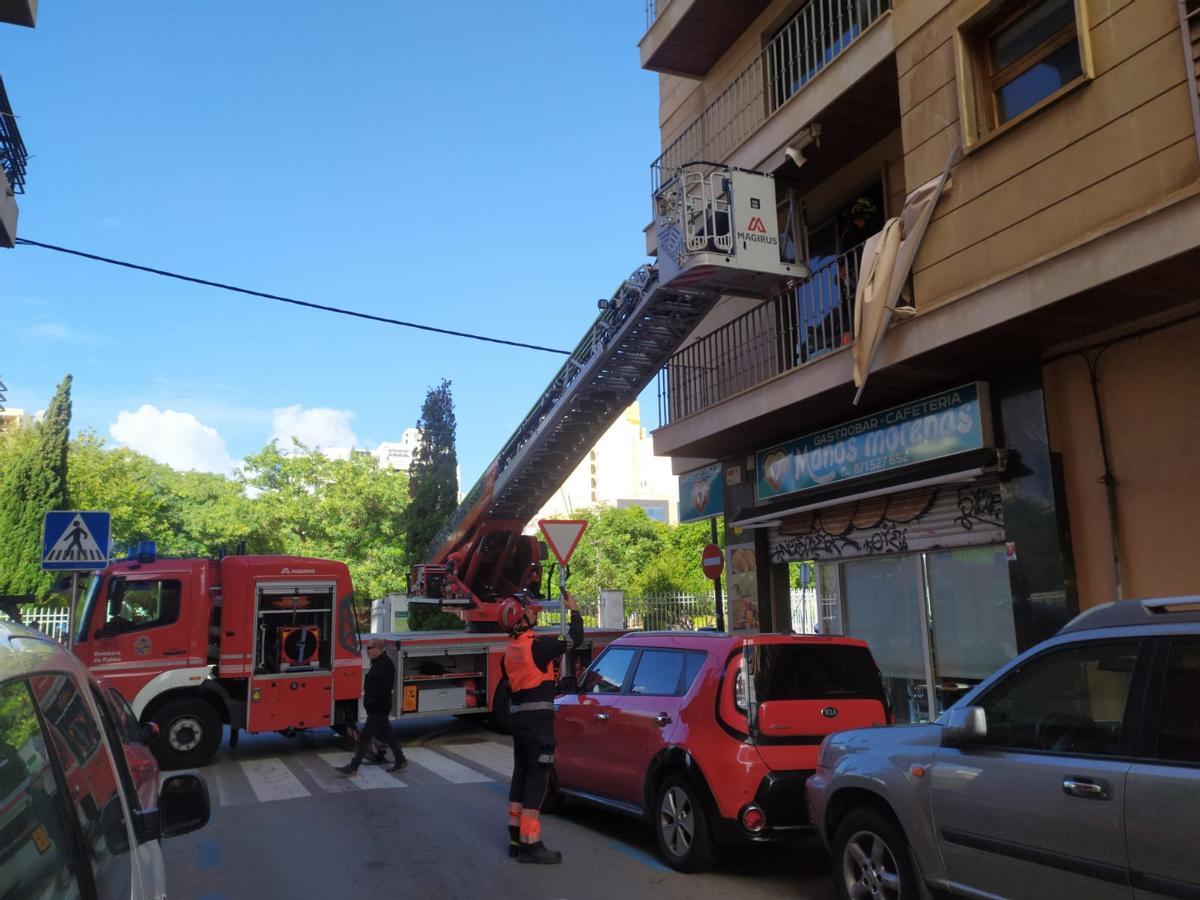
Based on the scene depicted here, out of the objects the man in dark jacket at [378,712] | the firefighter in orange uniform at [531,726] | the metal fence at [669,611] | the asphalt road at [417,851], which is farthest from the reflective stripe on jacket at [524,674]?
the metal fence at [669,611]

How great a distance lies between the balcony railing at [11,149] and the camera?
1070cm

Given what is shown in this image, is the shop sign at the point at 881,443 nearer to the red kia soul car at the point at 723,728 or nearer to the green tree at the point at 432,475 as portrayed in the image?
the red kia soul car at the point at 723,728

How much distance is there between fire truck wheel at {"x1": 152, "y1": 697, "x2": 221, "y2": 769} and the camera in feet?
37.1

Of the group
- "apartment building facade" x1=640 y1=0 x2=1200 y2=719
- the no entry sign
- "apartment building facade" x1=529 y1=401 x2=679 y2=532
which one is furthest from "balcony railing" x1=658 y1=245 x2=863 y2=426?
"apartment building facade" x1=529 y1=401 x2=679 y2=532

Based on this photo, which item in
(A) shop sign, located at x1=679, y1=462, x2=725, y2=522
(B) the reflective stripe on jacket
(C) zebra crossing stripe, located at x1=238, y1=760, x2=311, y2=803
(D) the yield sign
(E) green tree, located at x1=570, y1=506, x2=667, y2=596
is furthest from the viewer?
(E) green tree, located at x1=570, y1=506, x2=667, y2=596

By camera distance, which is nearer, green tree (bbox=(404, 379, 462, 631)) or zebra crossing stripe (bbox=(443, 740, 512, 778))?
zebra crossing stripe (bbox=(443, 740, 512, 778))

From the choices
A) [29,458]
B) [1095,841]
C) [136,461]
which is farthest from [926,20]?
[136,461]

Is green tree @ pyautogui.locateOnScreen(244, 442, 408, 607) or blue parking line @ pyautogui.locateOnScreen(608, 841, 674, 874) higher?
green tree @ pyautogui.locateOnScreen(244, 442, 408, 607)

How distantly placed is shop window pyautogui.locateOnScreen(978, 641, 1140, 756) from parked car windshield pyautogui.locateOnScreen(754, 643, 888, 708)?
6.71 feet

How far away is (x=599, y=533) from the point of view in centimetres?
6150

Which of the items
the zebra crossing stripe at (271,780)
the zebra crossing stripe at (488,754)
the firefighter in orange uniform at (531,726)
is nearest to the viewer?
the firefighter in orange uniform at (531,726)

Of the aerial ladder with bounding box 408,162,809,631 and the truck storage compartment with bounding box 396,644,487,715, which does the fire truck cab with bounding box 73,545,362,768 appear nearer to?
the truck storage compartment with bounding box 396,644,487,715

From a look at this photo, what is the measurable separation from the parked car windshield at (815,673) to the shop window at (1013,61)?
520cm

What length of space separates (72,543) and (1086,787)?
11296 mm
